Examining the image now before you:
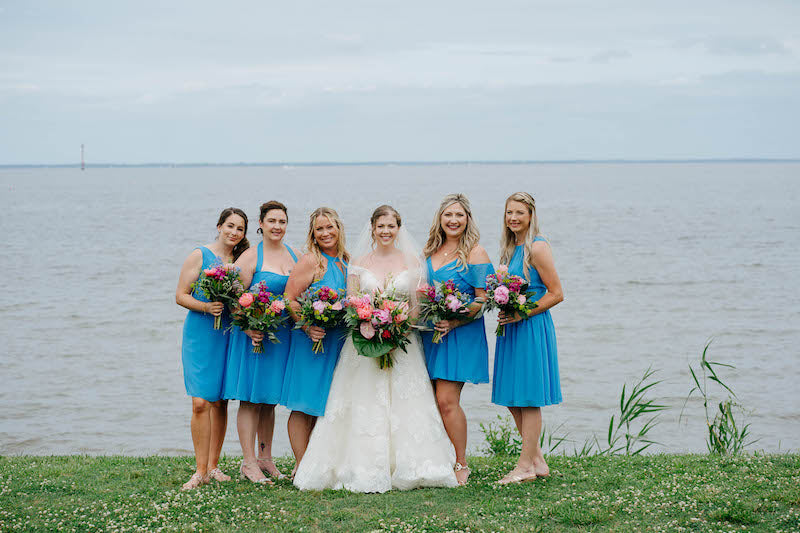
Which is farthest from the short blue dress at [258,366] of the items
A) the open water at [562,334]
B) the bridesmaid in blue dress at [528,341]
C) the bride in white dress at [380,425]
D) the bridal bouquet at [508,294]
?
the open water at [562,334]

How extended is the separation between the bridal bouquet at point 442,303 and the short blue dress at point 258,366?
1315 millimetres

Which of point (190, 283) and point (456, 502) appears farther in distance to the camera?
point (190, 283)

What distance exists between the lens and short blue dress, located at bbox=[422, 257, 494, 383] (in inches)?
290

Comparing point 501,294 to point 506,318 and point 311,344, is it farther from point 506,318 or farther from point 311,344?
point 311,344

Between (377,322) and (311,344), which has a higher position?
(377,322)

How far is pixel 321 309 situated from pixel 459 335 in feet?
4.43

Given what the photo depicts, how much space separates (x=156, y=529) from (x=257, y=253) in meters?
2.64

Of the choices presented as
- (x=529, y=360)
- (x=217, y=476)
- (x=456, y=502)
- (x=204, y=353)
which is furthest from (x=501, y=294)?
(x=217, y=476)

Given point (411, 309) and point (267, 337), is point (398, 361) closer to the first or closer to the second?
point (411, 309)

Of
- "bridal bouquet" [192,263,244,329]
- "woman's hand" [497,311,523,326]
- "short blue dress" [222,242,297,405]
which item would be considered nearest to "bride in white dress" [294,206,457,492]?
"short blue dress" [222,242,297,405]

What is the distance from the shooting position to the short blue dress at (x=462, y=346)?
7.37 metres

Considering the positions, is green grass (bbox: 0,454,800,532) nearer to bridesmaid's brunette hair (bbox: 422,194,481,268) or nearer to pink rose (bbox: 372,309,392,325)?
pink rose (bbox: 372,309,392,325)

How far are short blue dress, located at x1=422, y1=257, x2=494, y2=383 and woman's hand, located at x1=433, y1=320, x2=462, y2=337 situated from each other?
13 cm

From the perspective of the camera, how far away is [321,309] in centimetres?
696
